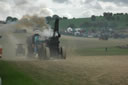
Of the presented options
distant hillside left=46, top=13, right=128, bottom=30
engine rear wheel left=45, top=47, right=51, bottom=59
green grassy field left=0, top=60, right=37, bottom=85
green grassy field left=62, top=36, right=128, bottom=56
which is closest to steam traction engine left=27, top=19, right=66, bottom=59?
engine rear wheel left=45, top=47, right=51, bottom=59

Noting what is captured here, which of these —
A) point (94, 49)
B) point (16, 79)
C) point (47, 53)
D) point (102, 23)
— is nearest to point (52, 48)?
point (47, 53)

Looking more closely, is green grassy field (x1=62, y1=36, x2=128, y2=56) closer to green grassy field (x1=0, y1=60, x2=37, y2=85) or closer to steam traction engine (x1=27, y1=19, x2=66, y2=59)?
steam traction engine (x1=27, y1=19, x2=66, y2=59)

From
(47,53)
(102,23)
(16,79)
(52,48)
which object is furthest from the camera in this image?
(102,23)

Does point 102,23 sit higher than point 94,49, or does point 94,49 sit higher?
point 102,23

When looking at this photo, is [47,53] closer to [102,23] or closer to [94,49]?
[94,49]

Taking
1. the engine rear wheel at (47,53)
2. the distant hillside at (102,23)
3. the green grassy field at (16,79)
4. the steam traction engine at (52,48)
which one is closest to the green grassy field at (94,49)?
the steam traction engine at (52,48)

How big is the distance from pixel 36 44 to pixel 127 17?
12667 cm

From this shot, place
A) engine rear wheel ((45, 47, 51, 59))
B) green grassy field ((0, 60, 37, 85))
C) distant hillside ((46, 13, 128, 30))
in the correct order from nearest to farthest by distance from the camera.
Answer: green grassy field ((0, 60, 37, 85)), engine rear wheel ((45, 47, 51, 59)), distant hillside ((46, 13, 128, 30))

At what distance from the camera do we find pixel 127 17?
146 metres

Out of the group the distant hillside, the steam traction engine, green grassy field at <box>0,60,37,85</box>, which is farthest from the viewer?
the distant hillside

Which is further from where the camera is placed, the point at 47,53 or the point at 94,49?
the point at 94,49

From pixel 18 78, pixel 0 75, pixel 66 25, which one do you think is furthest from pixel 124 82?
pixel 66 25

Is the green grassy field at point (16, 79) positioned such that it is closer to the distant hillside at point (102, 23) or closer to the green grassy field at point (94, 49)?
the green grassy field at point (94, 49)

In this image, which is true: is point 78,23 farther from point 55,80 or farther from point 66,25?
point 55,80
